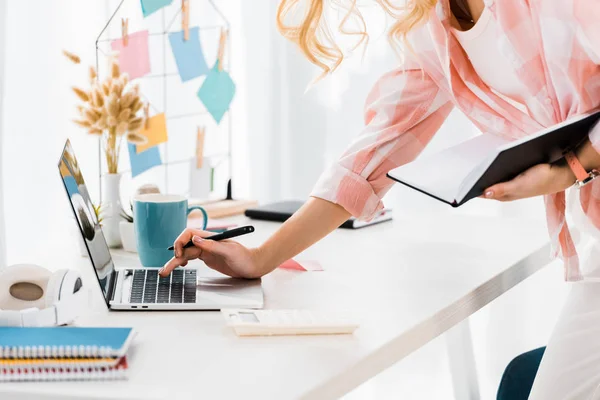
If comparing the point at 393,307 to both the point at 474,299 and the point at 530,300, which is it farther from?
the point at 530,300

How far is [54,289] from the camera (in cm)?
92

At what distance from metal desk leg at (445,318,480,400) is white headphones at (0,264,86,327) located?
1.05 m

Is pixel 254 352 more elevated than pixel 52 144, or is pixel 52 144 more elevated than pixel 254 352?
pixel 52 144

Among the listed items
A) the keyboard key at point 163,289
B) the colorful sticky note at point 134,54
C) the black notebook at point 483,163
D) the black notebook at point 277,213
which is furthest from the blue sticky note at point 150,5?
the black notebook at point 483,163

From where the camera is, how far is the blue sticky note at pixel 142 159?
1.77m

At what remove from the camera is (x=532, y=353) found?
1356 millimetres

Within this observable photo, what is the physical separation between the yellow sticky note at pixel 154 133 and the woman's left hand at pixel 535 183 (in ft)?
3.22

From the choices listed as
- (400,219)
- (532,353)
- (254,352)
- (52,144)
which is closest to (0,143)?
(52,144)

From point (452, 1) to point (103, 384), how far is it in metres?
0.75

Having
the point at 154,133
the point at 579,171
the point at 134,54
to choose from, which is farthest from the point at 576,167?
the point at 134,54

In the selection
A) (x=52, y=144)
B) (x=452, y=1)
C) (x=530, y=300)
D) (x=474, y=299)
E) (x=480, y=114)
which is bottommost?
(x=530, y=300)

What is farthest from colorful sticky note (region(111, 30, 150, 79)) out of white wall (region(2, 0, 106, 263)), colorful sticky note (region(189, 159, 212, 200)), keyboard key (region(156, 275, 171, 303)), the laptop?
keyboard key (region(156, 275, 171, 303))

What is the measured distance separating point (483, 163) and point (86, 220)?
1.65 ft

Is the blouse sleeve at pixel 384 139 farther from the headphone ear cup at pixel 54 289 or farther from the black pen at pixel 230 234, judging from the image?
the headphone ear cup at pixel 54 289
